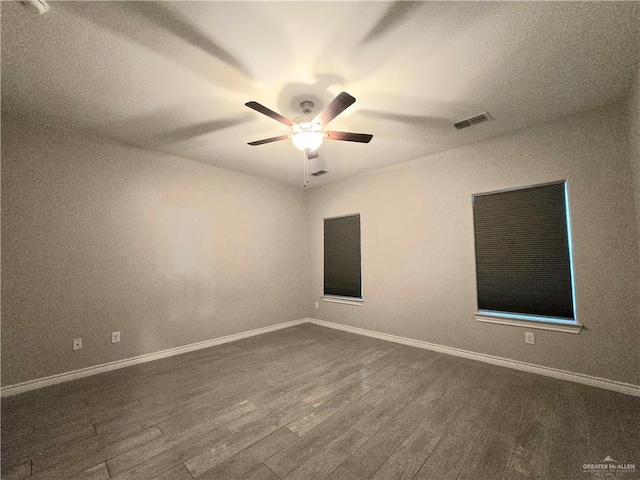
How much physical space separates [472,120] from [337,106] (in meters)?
1.84

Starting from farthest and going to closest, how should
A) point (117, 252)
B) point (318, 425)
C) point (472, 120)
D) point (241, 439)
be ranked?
point (117, 252)
point (472, 120)
point (318, 425)
point (241, 439)

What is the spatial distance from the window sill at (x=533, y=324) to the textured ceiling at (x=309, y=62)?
2246 mm

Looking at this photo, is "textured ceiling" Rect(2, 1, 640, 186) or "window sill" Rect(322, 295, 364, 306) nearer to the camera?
"textured ceiling" Rect(2, 1, 640, 186)

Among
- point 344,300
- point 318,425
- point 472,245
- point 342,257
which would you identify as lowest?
point 318,425

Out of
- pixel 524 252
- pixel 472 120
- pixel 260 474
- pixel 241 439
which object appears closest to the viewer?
pixel 260 474

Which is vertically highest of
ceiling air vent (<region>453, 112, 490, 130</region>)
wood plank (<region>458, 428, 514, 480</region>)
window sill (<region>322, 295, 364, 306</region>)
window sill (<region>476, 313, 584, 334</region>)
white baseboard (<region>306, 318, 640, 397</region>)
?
ceiling air vent (<region>453, 112, 490, 130</region>)

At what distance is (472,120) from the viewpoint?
282 centimetres

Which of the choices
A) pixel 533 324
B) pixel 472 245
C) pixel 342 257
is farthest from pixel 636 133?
pixel 342 257

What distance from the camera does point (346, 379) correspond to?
9.04ft

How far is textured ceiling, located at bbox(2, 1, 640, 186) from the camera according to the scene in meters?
1.61

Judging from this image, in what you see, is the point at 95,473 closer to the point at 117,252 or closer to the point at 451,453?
the point at 451,453

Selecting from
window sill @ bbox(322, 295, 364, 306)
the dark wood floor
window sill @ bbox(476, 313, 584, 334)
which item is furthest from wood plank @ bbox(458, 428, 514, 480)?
window sill @ bbox(322, 295, 364, 306)

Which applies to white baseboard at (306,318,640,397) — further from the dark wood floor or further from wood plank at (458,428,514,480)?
wood plank at (458,428,514,480)

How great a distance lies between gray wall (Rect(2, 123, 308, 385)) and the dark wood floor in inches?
21.6
